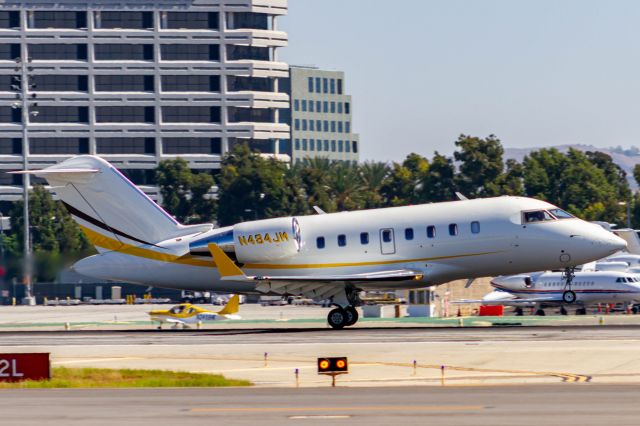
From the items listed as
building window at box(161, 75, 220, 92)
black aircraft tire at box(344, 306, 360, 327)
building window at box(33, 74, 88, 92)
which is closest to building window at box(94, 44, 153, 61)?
building window at box(33, 74, 88, 92)

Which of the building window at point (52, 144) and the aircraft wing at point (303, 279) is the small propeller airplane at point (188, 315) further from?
the building window at point (52, 144)

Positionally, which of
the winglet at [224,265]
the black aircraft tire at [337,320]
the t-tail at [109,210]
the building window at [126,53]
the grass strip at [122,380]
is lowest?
the grass strip at [122,380]

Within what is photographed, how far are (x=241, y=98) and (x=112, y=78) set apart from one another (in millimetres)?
16080

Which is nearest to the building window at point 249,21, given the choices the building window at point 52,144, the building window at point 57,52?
the building window at point 57,52

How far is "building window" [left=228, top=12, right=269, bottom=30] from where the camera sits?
16425 cm

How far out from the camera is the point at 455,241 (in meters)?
46.5

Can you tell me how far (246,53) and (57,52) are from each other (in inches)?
923

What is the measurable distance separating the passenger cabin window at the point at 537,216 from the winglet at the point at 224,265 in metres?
10.3

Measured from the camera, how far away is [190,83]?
161 meters

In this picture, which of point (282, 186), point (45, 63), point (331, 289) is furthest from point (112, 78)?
point (331, 289)

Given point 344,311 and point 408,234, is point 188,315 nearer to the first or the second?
point 344,311

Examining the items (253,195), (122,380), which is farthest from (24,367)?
(253,195)

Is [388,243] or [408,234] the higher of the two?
[408,234]

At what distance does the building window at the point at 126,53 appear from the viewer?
159375mm
